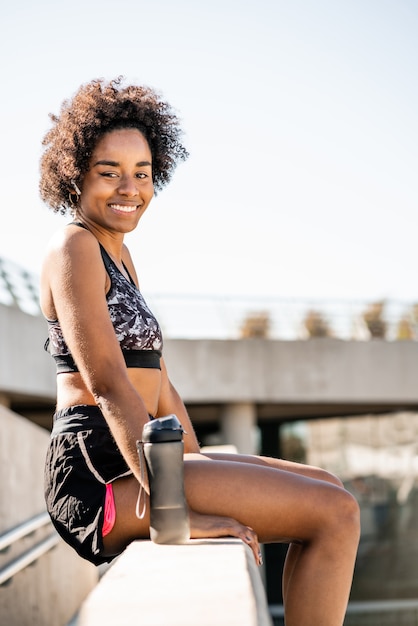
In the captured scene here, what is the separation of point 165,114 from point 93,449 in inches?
51.9

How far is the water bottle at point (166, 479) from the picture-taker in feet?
7.61

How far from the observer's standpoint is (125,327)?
2852 millimetres

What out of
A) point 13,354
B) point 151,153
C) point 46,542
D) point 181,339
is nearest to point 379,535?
point 181,339

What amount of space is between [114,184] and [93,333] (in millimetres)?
643

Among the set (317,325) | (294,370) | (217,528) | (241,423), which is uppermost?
(317,325)

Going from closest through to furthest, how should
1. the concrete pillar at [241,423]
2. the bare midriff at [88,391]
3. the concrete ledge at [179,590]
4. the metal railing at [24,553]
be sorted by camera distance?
1. the concrete ledge at [179,590]
2. the bare midriff at [88,391]
3. the metal railing at [24,553]
4. the concrete pillar at [241,423]

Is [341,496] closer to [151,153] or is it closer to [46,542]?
[151,153]

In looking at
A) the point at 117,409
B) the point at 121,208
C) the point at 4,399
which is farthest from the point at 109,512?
the point at 4,399

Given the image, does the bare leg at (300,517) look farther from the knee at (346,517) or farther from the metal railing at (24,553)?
the metal railing at (24,553)

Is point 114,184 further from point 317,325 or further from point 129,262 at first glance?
point 317,325

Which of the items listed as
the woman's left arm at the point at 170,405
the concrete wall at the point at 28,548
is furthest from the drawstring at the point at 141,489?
the concrete wall at the point at 28,548

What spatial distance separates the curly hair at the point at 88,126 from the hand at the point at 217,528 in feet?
4.01

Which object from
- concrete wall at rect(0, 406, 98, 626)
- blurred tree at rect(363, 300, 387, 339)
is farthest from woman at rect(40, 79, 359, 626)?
blurred tree at rect(363, 300, 387, 339)

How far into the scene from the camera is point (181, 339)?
76.7 feet
